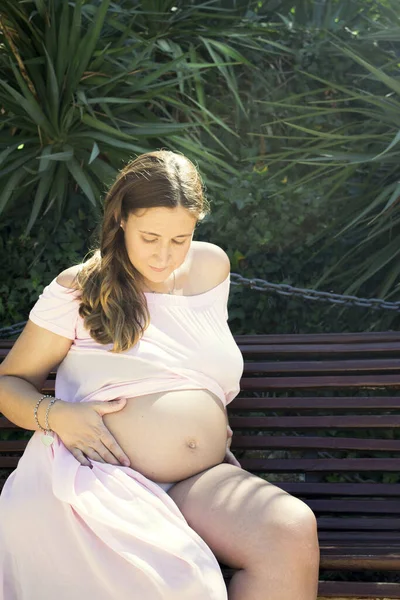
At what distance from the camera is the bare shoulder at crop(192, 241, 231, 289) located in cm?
328

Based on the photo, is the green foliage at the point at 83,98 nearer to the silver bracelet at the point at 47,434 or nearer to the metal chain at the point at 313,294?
the metal chain at the point at 313,294

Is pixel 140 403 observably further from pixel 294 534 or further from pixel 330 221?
pixel 330 221

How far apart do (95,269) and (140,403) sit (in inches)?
18.8

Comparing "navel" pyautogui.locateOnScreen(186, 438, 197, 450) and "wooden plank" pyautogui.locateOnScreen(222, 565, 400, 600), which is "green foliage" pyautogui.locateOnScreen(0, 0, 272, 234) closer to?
"navel" pyautogui.locateOnScreen(186, 438, 197, 450)

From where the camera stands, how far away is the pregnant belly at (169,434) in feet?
9.18

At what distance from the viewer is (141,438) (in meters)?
2.82

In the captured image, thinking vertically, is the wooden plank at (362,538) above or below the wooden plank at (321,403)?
below

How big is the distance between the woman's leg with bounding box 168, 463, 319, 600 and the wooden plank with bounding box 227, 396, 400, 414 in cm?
93

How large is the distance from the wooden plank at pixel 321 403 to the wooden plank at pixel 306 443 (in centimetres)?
13

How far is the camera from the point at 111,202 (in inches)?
118

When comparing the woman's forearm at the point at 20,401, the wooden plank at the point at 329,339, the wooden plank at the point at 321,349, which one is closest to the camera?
the woman's forearm at the point at 20,401

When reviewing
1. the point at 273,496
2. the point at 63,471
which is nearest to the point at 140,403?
the point at 63,471

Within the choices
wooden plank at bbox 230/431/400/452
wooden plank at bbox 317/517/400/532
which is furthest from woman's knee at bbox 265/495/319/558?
wooden plank at bbox 230/431/400/452

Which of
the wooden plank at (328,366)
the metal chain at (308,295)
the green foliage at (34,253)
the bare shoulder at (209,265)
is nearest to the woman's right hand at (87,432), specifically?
the bare shoulder at (209,265)
